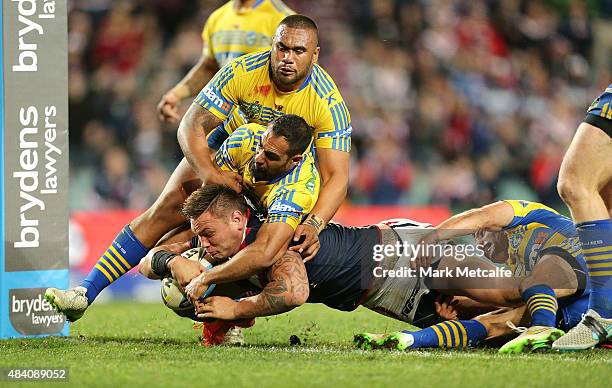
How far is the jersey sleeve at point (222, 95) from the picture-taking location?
5.58 meters

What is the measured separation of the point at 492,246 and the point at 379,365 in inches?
61.0

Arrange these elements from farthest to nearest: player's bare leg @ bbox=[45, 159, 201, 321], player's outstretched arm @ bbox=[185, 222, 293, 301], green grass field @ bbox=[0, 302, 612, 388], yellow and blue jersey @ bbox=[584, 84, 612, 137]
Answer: player's bare leg @ bbox=[45, 159, 201, 321] < yellow and blue jersey @ bbox=[584, 84, 612, 137] < player's outstretched arm @ bbox=[185, 222, 293, 301] < green grass field @ bbox=[0, 302, 612, 388]

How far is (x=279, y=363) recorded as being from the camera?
4355mm

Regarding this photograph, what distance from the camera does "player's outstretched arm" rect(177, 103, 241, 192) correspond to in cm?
538

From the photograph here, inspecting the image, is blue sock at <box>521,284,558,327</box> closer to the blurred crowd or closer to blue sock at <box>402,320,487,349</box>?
blue sock at <box>402,320,487,349</box>

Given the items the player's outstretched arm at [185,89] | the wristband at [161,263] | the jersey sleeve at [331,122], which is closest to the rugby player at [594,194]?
the jersey sleeve at [331,122]

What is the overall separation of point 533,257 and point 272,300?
1.49 metres

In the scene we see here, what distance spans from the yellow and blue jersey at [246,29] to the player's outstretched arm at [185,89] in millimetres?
102

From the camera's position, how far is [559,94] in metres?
12.6

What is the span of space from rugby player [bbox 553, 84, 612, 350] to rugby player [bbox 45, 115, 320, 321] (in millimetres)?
1381

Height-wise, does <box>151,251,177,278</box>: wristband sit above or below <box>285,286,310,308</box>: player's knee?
above

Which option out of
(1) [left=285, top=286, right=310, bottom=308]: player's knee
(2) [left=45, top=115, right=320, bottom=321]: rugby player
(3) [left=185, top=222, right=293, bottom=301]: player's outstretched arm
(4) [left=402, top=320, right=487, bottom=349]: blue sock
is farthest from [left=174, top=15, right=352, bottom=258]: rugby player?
(4) [left=402, top=320, right=487, bottom=349]: blue sock

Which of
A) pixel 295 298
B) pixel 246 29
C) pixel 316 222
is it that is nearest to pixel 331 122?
pixel 316 222

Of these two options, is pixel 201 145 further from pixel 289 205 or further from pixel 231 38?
pixel 231 38
